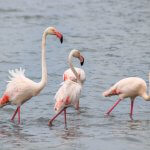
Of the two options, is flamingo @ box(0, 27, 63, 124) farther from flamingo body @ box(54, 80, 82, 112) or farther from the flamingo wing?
flamingo body @ box(54, 80, 82, 112)

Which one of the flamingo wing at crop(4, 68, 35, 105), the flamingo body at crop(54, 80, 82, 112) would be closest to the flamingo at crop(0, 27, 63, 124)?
the flamingo wing at crop(4, 68, 35, 105)

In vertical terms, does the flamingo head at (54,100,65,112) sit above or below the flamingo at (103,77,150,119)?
below

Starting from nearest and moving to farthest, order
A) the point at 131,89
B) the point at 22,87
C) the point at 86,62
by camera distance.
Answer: the point at 22,87 → the point at 131,89 → the point at 86,62

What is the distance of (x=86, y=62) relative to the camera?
16734 millimetres

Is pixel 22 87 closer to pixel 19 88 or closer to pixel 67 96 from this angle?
pixel 19 88

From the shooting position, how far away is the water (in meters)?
10.2

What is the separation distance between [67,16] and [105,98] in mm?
10555

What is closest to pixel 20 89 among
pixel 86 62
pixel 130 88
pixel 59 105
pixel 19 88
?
pixel 19 88

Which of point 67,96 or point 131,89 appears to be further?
point 131,89

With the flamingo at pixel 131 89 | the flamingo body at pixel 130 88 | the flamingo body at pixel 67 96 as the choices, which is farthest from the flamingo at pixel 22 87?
the flamingo body at pixel 130 88

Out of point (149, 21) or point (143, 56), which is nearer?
point (143, 56)

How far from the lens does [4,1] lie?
26.8 meters

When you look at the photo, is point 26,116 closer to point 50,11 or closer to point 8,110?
point 8,110

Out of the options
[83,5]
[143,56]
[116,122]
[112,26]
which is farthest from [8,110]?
[83,5]
